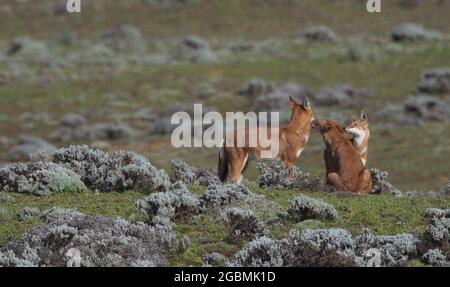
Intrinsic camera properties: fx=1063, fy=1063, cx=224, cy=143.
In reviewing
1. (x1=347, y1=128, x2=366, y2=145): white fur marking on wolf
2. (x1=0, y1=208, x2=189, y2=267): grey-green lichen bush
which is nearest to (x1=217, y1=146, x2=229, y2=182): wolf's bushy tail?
(x1=347, y1=128, x2=366, y2=145): white fur marking on wolf

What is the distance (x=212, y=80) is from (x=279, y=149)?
2730cm

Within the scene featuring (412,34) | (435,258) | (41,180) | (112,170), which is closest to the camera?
(435,258)

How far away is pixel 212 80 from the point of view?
142 ft

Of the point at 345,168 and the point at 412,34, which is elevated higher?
the point at 345,168

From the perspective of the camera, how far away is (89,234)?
40.0 ft

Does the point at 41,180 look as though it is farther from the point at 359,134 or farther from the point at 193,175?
the point at 359,134

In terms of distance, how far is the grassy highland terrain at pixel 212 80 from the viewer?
47.0 feet

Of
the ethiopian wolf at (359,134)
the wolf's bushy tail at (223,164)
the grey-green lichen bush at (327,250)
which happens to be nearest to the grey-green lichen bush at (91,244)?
the grey-green lichen bush at (327,250)

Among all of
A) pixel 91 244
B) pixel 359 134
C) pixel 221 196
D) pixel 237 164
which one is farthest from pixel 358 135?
pixel 91 244

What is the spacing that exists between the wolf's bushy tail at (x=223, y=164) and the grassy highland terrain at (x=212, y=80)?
644 millimetres

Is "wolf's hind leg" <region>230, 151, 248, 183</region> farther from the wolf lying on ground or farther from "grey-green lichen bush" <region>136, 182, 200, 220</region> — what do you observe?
"grey-green lichen bush" <region>136, 182, 200, 220</region>

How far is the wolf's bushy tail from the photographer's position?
15836 millimetres

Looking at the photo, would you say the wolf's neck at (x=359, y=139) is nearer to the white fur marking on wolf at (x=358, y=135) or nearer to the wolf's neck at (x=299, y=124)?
the white fur marking on wolf at (x=358, y=135)
